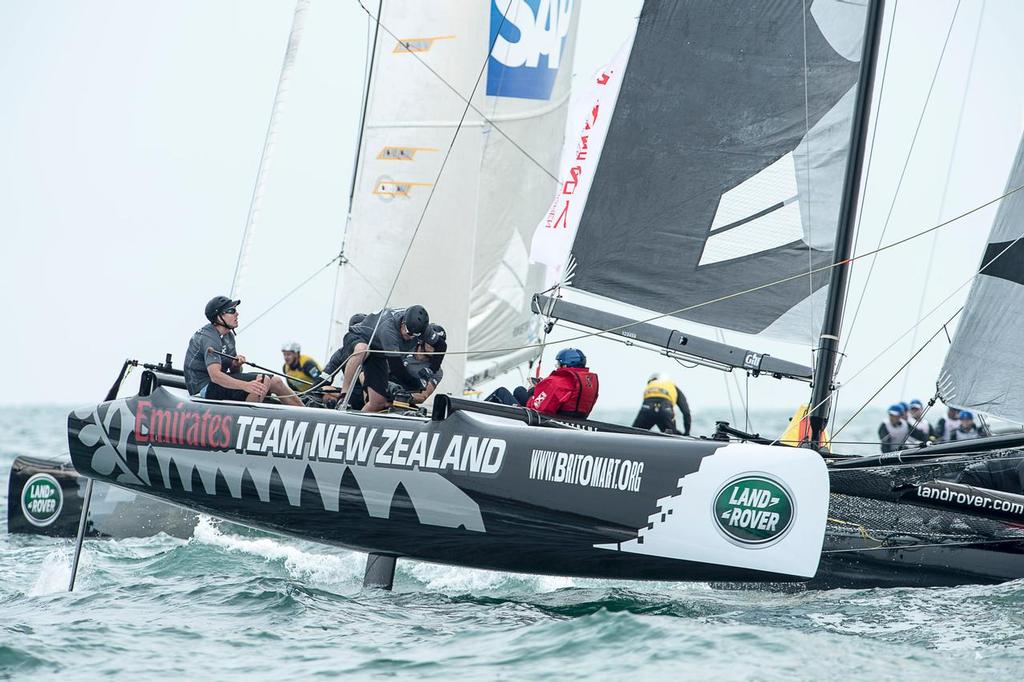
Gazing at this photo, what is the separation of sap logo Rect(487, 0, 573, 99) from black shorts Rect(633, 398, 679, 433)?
11.1 feet

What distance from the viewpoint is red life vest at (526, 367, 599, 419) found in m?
7.19

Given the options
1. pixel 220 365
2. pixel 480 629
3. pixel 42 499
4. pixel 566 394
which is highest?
pixel 566 394

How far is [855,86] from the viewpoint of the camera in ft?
26.2

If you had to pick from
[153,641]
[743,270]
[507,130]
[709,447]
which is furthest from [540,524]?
[507,130]

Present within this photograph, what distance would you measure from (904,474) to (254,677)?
3.25 meters

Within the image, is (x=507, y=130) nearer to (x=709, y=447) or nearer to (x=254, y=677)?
(x=709, y=447)

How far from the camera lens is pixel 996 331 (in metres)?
7.12

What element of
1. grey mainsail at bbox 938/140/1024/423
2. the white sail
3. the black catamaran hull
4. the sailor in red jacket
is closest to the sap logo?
the white sail

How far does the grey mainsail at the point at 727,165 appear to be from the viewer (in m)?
8.03

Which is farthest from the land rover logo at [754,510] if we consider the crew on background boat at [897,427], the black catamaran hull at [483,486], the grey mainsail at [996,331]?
the crew on background boat at [897,427]

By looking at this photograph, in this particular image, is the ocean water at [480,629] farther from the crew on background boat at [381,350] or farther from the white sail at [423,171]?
the white sail at [423,171]

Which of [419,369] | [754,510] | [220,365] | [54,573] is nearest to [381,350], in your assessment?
[419,369]

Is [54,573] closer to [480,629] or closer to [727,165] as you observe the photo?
[480,629]

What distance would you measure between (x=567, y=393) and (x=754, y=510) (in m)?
2.07
